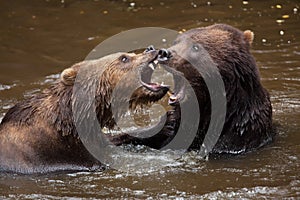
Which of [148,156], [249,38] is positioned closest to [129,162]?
[148,156]

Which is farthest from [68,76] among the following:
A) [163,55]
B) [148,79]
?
[163,55]

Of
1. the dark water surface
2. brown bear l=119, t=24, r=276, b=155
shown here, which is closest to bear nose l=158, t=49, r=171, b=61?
brown bear l=119, t=24, r=276, b=155

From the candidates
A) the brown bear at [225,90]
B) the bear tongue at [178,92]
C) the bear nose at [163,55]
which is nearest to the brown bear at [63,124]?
the bear nose at [163,55]

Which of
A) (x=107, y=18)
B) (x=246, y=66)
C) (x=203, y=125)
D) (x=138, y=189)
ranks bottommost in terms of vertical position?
(x=138, y=189)

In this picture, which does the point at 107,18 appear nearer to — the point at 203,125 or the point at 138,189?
the point at 203,125

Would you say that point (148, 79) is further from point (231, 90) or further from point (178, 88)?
point (231, 90)

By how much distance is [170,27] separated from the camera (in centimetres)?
1330

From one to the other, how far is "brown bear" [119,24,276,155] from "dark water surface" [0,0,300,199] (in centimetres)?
24

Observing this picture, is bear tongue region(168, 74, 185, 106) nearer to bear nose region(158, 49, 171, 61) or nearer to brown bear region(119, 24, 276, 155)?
brown bear region(119, 24, 276, 155)

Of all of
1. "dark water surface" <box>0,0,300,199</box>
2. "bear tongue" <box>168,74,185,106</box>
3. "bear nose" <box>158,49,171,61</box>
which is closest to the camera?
"dark water surface" <box>0,0,300,199</box>

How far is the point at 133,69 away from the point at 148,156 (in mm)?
1028

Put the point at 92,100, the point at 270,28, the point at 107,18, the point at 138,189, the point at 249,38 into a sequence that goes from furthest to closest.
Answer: the point at 107,18
the point at 270,28
the point at 249,38
the point at 92,100
the point at 138,189

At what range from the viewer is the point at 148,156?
8.20m

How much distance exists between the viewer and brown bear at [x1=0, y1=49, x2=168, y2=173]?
7.82m
